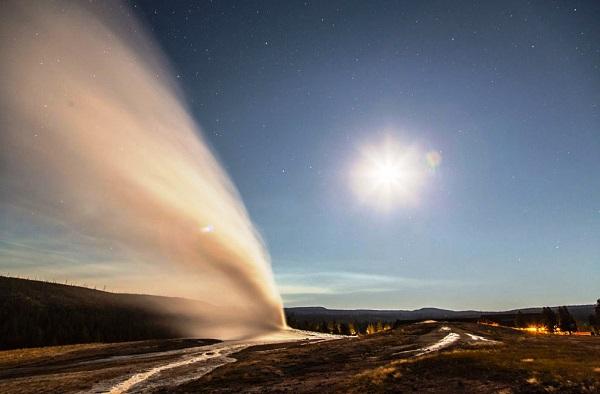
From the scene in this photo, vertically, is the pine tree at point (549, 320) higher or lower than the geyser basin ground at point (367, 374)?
higher

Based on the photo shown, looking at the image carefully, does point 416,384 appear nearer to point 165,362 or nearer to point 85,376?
point 85,376

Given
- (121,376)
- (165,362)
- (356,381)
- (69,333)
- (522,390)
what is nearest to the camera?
(522,390)

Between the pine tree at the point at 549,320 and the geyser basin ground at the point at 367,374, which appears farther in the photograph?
the pine tree at the point at 549,320

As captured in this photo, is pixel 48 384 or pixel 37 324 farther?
pixel 37 324

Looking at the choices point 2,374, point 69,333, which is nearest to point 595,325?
point 2,374

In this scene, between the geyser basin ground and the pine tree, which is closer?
the geyser basin ground

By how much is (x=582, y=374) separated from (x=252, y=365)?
36.0m

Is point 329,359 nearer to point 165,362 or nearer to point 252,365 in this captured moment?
point 252,365

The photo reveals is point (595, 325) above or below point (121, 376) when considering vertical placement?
above

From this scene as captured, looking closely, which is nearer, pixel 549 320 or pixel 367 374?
pixel 367 374

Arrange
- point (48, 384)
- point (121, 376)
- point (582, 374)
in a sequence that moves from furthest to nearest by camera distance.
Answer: point (121, 376) → point (48, 384) → point (582, 374)

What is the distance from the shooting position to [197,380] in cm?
4150

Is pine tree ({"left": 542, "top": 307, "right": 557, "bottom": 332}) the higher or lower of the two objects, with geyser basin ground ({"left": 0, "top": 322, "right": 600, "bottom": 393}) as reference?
higher

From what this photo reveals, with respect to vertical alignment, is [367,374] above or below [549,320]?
below
